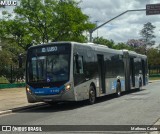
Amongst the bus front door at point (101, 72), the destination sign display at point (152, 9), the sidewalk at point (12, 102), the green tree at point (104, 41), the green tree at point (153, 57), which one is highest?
the green tree at point (104, 41)

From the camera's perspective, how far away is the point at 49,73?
60.7ft

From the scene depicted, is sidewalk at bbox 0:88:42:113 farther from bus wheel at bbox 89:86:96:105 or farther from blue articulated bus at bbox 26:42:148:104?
bus wheel at bbox 89:86:96:105

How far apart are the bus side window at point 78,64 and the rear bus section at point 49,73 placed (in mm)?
466

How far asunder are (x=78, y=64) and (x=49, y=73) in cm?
147

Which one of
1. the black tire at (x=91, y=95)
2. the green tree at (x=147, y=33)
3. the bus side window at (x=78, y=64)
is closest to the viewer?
the bus side window at (x=78, y=64)

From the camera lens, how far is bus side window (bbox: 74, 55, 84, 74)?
18.8 metres

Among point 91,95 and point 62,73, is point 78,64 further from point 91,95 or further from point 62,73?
point 91,95

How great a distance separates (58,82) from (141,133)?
791 cm

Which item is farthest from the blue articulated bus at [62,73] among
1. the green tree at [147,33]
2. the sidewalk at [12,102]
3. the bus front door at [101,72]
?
the green tree at [147,33]

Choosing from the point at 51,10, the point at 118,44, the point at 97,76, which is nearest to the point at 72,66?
the point at 97,76

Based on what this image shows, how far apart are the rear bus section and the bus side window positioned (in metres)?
0.47

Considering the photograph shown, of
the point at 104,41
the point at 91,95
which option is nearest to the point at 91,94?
the point at 91,95

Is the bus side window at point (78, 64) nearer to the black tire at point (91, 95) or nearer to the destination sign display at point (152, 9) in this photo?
the black tire at point (91, 95)

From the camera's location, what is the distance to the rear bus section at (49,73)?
18234mm
